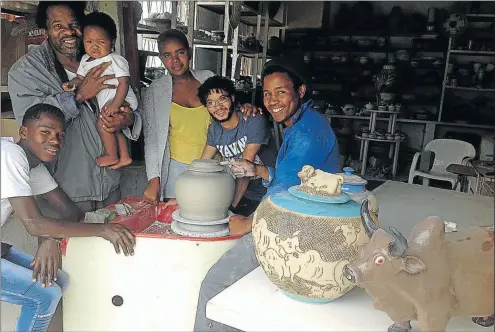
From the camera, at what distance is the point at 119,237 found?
2045mm

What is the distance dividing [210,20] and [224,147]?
3438mm

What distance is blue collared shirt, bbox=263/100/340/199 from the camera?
1.81 metres

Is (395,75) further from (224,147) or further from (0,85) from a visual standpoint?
(0,85)

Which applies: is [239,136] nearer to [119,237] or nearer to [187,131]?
[187,131]

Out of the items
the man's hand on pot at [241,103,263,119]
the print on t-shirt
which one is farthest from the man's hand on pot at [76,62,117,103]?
the man's hand on pot at [241,103,263,119]

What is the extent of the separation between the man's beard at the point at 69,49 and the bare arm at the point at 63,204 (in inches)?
26.3

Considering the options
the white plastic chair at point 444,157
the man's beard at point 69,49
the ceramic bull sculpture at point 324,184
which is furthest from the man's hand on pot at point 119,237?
the white plastic chair at point 444,157

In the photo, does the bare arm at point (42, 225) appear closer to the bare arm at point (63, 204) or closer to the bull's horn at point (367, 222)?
the bare arm at point (63, 204)

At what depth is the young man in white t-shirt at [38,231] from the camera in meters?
1.87

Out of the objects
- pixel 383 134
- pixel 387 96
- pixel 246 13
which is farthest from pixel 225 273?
pixel 387 96

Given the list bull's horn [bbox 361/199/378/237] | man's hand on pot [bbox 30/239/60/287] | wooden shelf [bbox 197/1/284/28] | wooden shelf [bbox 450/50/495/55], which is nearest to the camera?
bull's horn [bbox 361/199/378/237]

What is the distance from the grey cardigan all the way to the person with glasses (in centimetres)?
22

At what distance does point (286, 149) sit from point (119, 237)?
0.85 m

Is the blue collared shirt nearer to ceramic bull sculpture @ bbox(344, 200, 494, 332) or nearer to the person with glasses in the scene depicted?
the person with glasses
